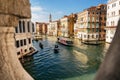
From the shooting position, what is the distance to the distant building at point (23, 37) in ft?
56.7

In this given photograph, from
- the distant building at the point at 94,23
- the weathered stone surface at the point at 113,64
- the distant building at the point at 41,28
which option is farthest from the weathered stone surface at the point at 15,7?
the distant building at the point at 41,28

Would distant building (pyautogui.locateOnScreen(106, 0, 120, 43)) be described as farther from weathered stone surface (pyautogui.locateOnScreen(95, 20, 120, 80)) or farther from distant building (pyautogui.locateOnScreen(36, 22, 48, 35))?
distant building (pyautogui.locateOnScreen(36, 22, 48, 35))

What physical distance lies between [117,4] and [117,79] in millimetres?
34295

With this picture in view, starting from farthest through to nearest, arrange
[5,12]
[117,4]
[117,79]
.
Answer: [117,4]
[5,12]
[117,79]

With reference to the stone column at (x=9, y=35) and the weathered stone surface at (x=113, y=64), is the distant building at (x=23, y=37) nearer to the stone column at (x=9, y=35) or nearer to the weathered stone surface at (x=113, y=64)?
the stone column at (x=9, y=35)

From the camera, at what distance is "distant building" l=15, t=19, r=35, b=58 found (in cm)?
1728

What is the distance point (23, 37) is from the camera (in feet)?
62.0

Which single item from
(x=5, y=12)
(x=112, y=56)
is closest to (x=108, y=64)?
(x=112, y=56)

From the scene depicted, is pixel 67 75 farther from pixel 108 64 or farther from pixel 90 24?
pixel 90 24

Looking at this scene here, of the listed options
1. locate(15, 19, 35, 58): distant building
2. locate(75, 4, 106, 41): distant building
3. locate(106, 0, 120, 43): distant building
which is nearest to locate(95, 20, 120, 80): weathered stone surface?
locate(15, 19, 35, 58): distant building

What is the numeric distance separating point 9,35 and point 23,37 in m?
18.2

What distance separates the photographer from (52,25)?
Result: 267ft

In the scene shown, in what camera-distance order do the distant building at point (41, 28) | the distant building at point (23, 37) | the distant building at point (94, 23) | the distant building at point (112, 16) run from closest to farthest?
→ the distant building at point (23, 37) → the distant building at point (112, 16) → the distant building at point (94, 23) → the distant building at point (41, 28)

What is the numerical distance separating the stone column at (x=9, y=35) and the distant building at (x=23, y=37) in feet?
53.3
